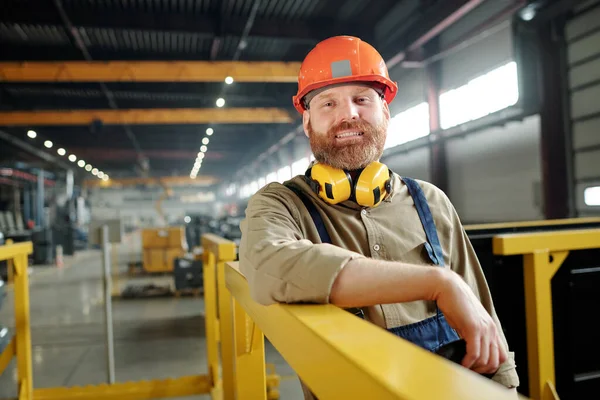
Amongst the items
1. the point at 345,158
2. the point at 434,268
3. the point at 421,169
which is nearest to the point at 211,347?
the point at 345,158

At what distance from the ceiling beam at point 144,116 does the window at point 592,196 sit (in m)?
9.13

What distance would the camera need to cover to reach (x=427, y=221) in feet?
4.92

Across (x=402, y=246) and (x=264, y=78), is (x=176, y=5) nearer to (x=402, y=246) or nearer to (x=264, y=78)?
(x=264, y=78)

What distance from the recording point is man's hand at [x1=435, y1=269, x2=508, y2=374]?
1054 mm

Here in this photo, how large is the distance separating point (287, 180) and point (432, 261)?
2.00 ft

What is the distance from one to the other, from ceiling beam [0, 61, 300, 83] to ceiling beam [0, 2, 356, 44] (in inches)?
50.2

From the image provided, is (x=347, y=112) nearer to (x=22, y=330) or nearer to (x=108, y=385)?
(x=22, y=330)

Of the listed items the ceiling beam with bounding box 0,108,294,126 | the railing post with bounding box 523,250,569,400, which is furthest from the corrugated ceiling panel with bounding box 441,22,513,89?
the ceiling beam with bounding box 0,108,294,126

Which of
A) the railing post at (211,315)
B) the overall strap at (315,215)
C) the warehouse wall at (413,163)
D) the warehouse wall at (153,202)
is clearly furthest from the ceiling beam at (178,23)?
the warehouse wall at (153,202)

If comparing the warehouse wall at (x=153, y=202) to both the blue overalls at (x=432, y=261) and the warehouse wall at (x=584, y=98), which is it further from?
the blue overalls at (x=432, y=261)

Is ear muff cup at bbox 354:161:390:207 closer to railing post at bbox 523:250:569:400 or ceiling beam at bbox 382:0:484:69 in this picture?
railing post at bbox 523:250:569:400

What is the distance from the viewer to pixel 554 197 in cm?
520

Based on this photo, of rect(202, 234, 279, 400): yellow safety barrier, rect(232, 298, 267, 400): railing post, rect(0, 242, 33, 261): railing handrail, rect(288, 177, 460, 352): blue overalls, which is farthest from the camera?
rect(0, 242, 33, 261): railing handrail

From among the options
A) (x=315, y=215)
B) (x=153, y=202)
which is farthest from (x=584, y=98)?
(x=153, y=202)
